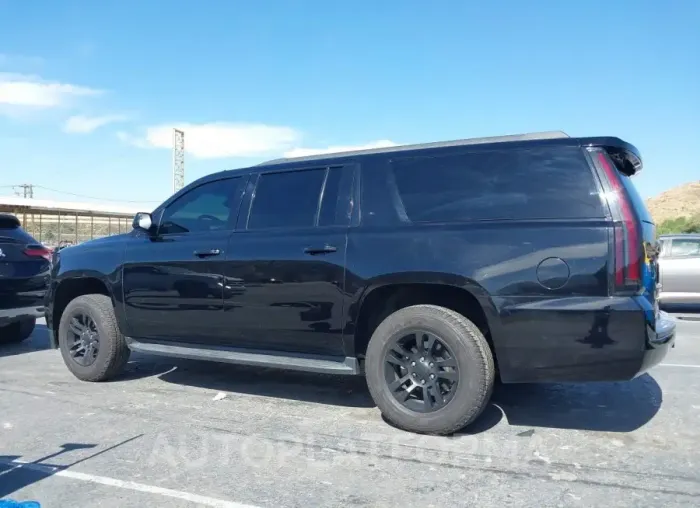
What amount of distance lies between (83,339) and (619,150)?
4.85 meters

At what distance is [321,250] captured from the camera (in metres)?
4.51

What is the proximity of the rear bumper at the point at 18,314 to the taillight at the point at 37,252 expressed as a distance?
664 mm

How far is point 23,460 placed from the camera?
12.5ft

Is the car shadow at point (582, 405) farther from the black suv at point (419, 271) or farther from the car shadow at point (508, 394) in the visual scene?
the black suv at point (419, 271)

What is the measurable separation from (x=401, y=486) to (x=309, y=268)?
68.3 inches

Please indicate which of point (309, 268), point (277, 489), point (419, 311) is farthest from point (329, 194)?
point (277, 489)

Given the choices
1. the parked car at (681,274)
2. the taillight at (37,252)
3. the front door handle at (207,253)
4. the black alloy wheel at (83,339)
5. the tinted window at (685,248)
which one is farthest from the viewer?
the tinted window at (685,248)

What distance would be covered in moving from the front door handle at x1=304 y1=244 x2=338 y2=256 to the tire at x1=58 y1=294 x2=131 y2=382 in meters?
2.26

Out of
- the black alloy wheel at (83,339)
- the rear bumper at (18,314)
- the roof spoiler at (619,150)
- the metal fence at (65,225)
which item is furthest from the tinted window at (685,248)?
the metal fence at (65,225)

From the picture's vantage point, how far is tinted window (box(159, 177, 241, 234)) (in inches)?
206

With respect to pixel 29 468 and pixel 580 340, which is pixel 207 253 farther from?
pixel 580 340

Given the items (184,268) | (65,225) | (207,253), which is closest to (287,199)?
(207,253)

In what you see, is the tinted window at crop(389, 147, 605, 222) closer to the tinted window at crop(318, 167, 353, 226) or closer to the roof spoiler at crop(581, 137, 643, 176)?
the roof spoiler at crop(581, 137, 643, 176)

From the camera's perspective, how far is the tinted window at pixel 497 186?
12.7 ft
